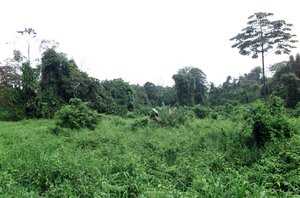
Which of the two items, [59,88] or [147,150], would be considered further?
[59,88]

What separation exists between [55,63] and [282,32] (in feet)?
52.9

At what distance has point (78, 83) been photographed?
2022cm

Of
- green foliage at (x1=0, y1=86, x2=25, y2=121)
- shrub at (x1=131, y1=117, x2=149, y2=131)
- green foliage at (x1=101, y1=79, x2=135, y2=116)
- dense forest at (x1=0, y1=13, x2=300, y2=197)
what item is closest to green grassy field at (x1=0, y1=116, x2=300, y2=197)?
dense forest at (x1=0, y1=13, x2=300, y2=197)

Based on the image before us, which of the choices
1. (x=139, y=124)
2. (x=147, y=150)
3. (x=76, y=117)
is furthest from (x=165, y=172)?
(x=76, y=117)

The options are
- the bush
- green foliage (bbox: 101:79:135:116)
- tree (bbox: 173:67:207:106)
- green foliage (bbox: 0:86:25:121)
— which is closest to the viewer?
the bush

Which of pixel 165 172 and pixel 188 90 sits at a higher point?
pixel 188 90

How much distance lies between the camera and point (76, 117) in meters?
12.0

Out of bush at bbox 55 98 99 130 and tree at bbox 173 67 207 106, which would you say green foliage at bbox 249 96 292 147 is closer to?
bush at bbox 55 98 99 130

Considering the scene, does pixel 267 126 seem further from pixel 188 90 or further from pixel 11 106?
pixel 188 90

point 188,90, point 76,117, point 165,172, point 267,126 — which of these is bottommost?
point 165,172

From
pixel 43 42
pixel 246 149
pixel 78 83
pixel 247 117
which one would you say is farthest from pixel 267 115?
pixel 43 42

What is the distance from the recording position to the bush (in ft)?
38.3

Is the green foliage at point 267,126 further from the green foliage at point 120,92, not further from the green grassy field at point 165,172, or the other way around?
the green foliage at point 120,92

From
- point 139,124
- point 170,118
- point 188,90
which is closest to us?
point 139,124
